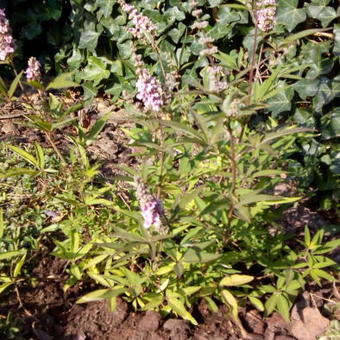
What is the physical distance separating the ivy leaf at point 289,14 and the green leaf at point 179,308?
2.05 meters

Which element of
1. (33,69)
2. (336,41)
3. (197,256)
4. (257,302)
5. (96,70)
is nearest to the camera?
(197,256)

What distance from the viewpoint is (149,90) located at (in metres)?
2.05

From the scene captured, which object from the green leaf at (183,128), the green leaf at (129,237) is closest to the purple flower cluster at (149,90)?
the green leaf at (183,128)

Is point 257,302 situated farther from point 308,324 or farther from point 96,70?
point 96,70

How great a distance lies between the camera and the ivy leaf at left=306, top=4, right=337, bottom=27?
3.22 meters

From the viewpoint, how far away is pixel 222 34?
3852 millimetres

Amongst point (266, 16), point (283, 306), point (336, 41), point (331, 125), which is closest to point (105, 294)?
point (283, 306)

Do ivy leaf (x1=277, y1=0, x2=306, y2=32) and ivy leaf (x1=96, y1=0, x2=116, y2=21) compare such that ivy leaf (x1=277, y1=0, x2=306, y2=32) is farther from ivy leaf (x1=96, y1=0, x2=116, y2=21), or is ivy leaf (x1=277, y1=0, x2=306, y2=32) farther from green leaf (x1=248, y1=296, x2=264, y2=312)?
green leaf (x1=248, y1=296, x2=264, y2=312)

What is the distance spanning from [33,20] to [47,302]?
2961mm

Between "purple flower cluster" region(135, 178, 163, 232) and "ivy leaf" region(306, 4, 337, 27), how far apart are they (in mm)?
2059

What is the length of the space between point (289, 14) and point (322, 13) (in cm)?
23

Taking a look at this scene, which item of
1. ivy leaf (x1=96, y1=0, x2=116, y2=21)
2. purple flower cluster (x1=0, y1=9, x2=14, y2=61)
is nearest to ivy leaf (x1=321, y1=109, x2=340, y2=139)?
ivy leaf (x1=96, y1=0, x2=116, y2=21)

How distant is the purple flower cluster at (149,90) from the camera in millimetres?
2047

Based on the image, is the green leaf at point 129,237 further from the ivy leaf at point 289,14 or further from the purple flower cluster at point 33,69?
the ivy leaf at point 289,14
